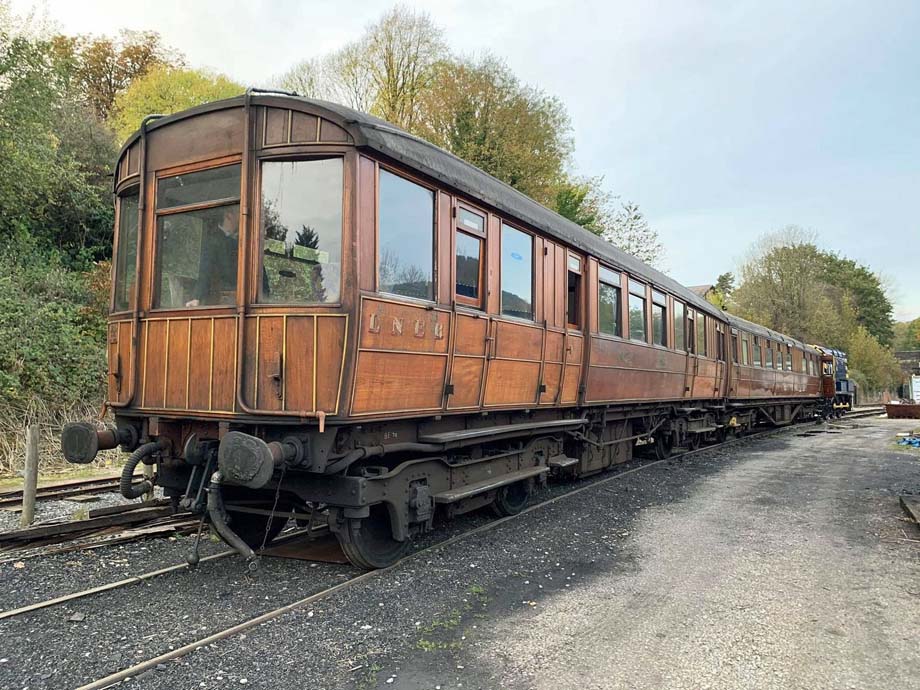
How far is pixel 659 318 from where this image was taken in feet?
35.4

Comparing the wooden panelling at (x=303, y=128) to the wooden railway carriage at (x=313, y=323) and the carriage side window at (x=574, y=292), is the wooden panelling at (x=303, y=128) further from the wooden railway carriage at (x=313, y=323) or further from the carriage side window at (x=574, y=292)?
the carriage side window at (x=574, y=292)

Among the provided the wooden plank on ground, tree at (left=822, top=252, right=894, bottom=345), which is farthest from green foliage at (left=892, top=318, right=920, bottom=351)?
the wooden plank on ground

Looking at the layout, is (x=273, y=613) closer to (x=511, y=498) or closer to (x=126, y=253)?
(x=126, y=253)

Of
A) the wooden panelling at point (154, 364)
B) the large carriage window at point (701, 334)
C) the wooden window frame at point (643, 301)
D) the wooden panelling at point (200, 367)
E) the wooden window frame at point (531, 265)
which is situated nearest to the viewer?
the wooden panelling at point (200, 367)

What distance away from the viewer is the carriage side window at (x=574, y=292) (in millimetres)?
7910

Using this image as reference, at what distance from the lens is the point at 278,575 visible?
4945 mm

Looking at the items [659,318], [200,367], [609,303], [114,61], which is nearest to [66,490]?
[200,367]

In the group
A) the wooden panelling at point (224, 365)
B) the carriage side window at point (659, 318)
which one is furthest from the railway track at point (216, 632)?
the carriage side window at point (659, 318)

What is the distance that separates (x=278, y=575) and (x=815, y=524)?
217 inches

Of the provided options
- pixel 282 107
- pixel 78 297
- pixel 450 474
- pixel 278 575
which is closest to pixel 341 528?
pixel 278 575

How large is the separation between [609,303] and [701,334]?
17.0ft

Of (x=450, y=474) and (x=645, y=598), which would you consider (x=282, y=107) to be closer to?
(x=450, y=474)

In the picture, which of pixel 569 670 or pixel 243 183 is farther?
pixel 243 183

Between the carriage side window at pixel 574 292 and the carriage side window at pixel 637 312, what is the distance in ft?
5.65
